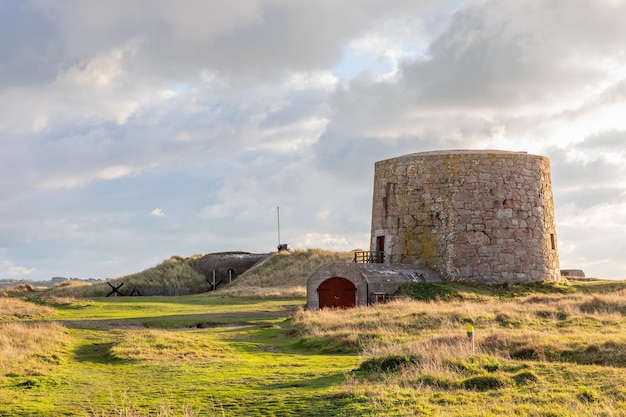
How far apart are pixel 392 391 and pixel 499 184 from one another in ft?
81.7

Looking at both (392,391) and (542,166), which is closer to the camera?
(392,391)

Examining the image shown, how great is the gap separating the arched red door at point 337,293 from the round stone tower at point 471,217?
525cm

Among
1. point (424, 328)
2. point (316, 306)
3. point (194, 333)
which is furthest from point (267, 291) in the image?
point (424, 328)

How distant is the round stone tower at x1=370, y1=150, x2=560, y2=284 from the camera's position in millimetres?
34312

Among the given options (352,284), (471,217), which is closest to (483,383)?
(352,284)

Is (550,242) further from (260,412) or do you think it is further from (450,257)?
(260,412)

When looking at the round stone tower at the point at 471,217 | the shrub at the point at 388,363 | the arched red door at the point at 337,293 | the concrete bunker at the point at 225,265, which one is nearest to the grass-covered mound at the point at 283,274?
the concrete bunker at the point at 225,265

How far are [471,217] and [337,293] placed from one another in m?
7.87

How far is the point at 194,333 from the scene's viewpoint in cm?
2341

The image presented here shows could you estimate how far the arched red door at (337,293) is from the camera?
30984 mm

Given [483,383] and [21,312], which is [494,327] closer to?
[483,383]

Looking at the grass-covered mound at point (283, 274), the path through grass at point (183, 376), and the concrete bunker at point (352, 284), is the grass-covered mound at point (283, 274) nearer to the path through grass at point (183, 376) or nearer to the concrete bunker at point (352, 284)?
the concrete bunker at point (352, 284)

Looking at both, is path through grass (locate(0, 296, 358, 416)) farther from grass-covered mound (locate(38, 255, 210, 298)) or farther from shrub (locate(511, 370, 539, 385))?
grass-covered mound (locate(38, 255, 210, 298))

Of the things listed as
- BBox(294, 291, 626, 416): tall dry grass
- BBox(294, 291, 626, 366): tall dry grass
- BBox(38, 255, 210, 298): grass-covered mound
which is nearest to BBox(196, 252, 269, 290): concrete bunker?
BBox(38, 255, 210, 298): grass-covered mound
